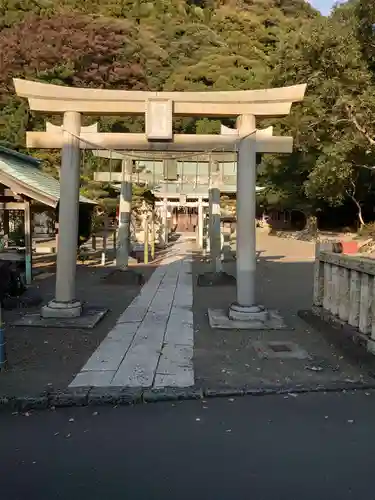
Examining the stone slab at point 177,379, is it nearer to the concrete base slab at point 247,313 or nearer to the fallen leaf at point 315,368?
the fallen leaf at point 315,368

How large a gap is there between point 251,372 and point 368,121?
58.0ft

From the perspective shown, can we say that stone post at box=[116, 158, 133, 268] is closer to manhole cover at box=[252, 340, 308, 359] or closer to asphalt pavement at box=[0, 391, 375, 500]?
manhole cover at box=[252, 340, 308, 359]

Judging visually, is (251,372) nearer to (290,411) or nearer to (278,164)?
(290,411)

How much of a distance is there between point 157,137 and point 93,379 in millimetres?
4204

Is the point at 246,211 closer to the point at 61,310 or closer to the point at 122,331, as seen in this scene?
the point at 122,331

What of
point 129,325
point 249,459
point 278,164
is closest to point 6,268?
point 129,325

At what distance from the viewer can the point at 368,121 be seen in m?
19.7

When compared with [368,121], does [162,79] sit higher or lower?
higher

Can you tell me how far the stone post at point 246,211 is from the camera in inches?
298

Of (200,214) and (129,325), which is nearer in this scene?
(129,325)

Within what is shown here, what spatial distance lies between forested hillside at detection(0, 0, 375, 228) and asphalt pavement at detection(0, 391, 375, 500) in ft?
58.3

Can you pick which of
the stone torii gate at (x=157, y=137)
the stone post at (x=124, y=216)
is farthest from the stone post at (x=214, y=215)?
the stone torii gate at (x=157, y=137)

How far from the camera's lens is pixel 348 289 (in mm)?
6203

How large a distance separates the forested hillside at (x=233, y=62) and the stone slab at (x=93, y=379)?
17667 millimetres
